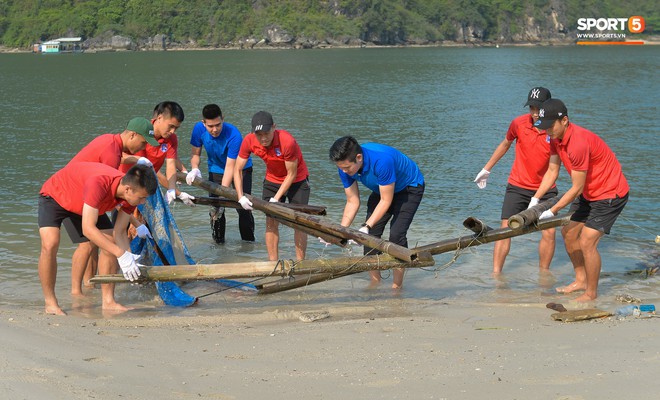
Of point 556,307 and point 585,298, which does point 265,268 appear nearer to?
point 556,307

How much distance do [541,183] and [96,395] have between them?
201 inches

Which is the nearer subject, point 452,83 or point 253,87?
point 253,87

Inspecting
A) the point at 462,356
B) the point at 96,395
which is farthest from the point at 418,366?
the point at 96,395

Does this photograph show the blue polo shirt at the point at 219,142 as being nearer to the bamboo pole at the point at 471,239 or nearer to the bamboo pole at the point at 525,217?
the bamboo pole at the point at 471,239

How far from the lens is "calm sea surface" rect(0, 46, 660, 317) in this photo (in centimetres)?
915

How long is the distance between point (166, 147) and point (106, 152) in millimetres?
1521

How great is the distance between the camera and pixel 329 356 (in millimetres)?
6297

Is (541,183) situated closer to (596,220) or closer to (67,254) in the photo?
(596,220)

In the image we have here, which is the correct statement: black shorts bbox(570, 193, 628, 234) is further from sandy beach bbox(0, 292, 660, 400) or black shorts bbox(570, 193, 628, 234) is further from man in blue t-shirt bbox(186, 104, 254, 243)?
man in blue t-shirt bbox(186, 104, 254, 243)

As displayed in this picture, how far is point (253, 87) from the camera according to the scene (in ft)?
152

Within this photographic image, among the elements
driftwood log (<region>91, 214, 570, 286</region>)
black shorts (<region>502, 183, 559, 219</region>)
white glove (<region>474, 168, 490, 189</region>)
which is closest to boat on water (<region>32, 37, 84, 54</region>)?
white glove (<region>474, 168, 490, 189</region>)

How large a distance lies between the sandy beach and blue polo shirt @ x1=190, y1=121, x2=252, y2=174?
2771 millimetres

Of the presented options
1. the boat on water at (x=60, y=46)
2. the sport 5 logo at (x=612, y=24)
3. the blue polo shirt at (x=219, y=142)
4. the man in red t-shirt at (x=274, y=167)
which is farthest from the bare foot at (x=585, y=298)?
the sport 5 logo at (x=612, y=24)

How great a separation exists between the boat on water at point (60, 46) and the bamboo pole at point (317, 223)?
4052 inches
